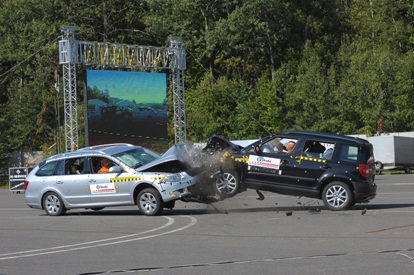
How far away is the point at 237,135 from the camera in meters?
62.7

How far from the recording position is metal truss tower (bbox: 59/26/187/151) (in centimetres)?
3759

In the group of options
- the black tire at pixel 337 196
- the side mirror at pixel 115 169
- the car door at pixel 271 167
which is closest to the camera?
the black tire at pixel 337 196

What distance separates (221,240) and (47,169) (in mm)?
7810

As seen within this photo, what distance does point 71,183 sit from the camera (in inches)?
781

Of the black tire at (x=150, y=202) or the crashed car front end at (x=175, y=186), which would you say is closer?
the crashed car front end at (x=175, y=186)

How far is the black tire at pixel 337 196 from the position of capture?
59.8 feet

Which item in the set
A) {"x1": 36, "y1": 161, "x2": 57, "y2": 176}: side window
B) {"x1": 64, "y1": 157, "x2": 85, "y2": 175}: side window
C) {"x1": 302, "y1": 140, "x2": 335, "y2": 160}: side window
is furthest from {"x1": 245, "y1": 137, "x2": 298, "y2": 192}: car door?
{"x1": 36, "y1": 161, "x2": 57, "y2": 176}: side window

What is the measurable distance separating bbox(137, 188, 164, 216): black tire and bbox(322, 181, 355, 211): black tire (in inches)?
147

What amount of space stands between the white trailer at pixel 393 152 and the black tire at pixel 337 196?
2992 centimetres

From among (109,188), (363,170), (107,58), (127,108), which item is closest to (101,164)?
(109,188)

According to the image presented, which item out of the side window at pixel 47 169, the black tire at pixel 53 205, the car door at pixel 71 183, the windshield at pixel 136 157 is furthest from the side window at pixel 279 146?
the side window at pixel 47 169

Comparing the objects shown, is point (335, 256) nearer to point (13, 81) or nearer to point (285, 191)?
point (285, 191)

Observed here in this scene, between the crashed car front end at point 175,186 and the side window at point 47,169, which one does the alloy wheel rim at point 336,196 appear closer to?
the crashed car front end at point 175,186

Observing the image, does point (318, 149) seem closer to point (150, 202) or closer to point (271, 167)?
point (271, 167)
